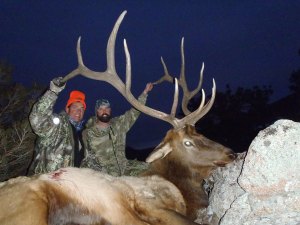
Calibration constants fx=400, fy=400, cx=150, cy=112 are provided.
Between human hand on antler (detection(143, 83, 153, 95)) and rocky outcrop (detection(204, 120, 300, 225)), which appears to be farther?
human hand on antler (detection(143, 83, 153, 95))

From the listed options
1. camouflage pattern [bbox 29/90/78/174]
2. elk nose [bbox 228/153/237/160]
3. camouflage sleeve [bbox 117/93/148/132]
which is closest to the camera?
elk nose [bbox 228/153/237/160]

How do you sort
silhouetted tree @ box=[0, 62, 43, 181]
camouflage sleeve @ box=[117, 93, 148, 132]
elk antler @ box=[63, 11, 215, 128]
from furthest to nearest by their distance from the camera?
silhouetted tree @ box=[0, 62, 43, 181] < camouflage sleeve @ box=[117, 93, 148, 132] < elk antler @ box=[63, 11, 215, 128]

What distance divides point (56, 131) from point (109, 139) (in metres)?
A: 1.19

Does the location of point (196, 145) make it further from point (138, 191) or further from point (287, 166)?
point (287, 166)

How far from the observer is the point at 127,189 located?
14.5 ft

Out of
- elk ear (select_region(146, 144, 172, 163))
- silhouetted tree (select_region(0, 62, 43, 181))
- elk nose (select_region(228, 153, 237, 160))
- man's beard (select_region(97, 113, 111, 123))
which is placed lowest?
silhouetted tree (select_region(0, 62, 43, 181))

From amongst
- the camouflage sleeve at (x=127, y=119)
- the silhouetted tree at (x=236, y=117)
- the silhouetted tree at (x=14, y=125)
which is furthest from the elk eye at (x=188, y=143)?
the silhouetted tree at (x=236, y=117)

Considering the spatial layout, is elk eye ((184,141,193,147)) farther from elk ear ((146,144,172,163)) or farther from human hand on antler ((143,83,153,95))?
human hand on antler ((143,83,153,95))

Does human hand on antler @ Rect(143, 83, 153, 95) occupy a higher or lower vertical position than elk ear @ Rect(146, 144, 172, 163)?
higher

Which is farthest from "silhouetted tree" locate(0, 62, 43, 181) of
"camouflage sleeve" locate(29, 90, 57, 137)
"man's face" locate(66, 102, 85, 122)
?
"camouflage sleeve" locate(29, 90, 57, 137)

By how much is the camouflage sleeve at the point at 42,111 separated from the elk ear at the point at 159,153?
1.39 m

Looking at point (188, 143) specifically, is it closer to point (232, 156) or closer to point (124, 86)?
point (232, 156)

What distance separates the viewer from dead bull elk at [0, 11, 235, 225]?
393cm

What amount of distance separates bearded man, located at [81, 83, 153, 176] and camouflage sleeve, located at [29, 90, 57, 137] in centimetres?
102
